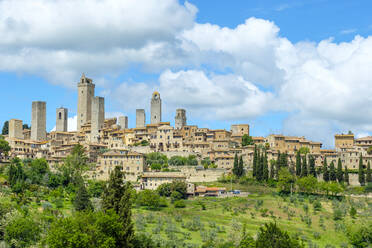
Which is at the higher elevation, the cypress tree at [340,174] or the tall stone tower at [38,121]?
the tall stone tower at [38,121]

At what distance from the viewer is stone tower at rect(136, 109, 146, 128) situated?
112m

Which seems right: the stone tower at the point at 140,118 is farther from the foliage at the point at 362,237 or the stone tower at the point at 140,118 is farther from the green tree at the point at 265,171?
the foliage at the point at 362,237

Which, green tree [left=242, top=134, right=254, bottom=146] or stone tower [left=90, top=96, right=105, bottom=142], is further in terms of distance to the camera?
stone tower [left=90, top=96, right=105, bottom=142]

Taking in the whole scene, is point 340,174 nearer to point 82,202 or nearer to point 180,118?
point 180,118

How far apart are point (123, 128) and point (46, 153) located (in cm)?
2043

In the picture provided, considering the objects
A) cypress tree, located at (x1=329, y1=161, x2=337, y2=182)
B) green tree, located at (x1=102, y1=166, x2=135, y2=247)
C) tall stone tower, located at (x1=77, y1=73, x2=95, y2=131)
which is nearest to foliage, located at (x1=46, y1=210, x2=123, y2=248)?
green tree, located at (x1=102, y1=166, x2=135, y2=247)

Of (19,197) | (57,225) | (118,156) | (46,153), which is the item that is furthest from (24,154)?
(57,225)

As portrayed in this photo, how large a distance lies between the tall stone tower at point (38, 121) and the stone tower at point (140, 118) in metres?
18.1

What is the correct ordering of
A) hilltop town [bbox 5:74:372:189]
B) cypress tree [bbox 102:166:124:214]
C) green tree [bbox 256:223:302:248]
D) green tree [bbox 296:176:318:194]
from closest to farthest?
green tree [bbox 256:223:302:248], cypress tree [bbox 102:166:124:214], green tree [bbox 296:176:318:194], hilltop town [bbox 5:74:372:189]

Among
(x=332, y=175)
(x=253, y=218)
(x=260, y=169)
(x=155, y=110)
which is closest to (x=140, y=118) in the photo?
(x=155, y=110)

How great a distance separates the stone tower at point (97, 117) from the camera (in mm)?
108625

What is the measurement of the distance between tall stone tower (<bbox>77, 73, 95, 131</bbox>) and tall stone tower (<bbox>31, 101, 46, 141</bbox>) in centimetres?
679

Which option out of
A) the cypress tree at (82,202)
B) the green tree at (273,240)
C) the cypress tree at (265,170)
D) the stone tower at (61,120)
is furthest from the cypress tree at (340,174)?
the stone tower at (61,120)

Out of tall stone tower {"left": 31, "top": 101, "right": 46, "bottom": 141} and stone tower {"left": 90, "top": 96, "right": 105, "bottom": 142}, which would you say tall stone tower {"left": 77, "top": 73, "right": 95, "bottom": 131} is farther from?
tall stone tower {"left": 31, "top": 101, "right": 46, "bottom": 141}
